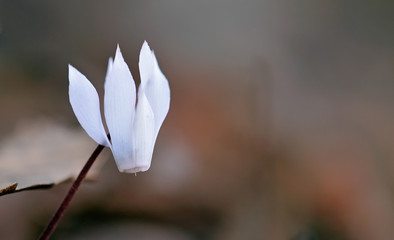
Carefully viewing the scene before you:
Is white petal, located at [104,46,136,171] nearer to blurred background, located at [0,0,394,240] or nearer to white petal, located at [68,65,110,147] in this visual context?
white petal, located at [68,65,110,147]

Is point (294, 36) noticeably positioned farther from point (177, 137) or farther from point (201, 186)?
point (201, 186)

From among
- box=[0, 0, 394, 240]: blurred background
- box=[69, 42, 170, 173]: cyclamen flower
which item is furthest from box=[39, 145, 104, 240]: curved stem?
box=[0, 0, 394, 240]: blurred background

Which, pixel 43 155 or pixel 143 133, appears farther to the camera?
pixel 43 155

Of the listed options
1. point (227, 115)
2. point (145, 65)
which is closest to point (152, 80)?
point (145, 65)

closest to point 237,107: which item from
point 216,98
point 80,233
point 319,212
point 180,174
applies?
point 216,98

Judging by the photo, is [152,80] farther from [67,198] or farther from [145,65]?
[67,198]
